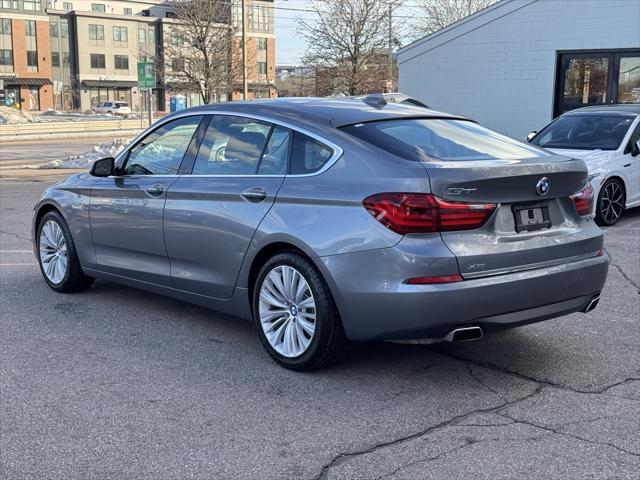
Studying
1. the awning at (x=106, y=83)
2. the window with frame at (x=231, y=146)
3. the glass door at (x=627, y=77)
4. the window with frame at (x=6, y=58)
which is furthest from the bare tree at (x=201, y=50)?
the awning at (x=106, y=83)

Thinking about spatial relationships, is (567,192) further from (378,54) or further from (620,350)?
(378,54)

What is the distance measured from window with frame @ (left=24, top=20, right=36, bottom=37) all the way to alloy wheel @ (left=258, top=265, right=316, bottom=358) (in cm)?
9314

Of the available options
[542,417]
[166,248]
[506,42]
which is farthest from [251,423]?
[506,42]

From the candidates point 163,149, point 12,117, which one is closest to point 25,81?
point 12,117

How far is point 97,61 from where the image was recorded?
92.2 metres

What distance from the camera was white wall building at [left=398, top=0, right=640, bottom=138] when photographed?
1742 cm

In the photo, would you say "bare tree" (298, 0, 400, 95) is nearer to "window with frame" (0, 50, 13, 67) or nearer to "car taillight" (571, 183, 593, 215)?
"car taillight" (571, 183, 593, 215)

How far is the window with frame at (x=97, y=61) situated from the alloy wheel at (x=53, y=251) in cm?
9107

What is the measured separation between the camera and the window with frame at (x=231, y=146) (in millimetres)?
5062

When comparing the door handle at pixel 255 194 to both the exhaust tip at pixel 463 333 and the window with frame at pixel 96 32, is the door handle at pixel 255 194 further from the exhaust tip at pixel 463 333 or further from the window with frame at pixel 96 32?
the window with frame at pixel 96 32

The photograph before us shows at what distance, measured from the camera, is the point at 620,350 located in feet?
16.7

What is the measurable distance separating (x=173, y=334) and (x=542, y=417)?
8.99 ft

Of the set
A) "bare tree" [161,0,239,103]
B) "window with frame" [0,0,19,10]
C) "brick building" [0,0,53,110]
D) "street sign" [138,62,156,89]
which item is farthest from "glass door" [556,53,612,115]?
"window with frame" [0,0,19,10]

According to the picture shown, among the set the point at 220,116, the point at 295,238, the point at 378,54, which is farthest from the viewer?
the point at 378,54
